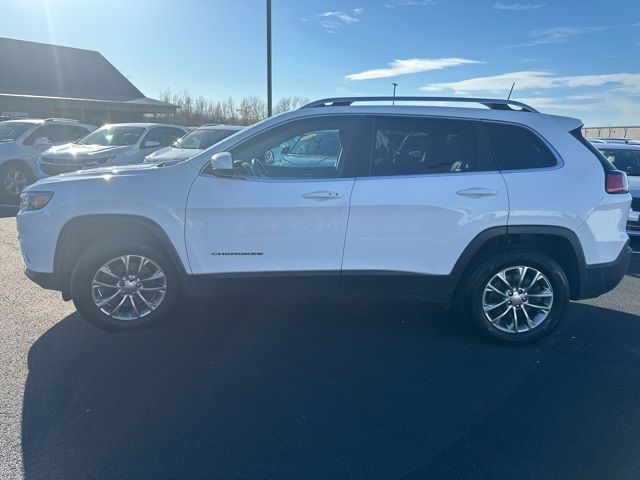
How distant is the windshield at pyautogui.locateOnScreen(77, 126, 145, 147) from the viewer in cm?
1089

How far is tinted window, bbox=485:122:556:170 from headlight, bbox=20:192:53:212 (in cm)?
367

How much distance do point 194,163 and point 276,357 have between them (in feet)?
5.52

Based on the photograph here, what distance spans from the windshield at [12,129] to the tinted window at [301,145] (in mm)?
9641

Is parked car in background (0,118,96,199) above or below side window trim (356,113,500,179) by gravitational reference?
below

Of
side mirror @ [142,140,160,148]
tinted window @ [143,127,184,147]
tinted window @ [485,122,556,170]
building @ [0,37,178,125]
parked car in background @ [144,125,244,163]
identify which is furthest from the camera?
building @ [0,37,178,125]

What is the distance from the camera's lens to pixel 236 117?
45.9 meters

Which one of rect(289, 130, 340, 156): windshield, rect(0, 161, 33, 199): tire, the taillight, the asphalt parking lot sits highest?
rect(289, 130, 340, 156): windshield

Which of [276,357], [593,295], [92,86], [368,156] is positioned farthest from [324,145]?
[92,86]

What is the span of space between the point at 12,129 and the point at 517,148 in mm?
12004

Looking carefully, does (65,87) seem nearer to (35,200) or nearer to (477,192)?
(35,200)

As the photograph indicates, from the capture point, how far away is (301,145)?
4414mm

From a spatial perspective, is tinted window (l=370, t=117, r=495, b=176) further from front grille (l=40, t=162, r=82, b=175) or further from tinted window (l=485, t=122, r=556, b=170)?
front grille (l=40, t=162, r=82, b=175)

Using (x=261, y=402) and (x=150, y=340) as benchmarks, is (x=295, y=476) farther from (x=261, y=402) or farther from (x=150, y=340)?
(x=150, y=340)

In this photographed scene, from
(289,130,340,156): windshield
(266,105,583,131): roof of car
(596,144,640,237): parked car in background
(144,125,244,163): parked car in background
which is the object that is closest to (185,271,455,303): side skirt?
(289,130,340,156): windshield
